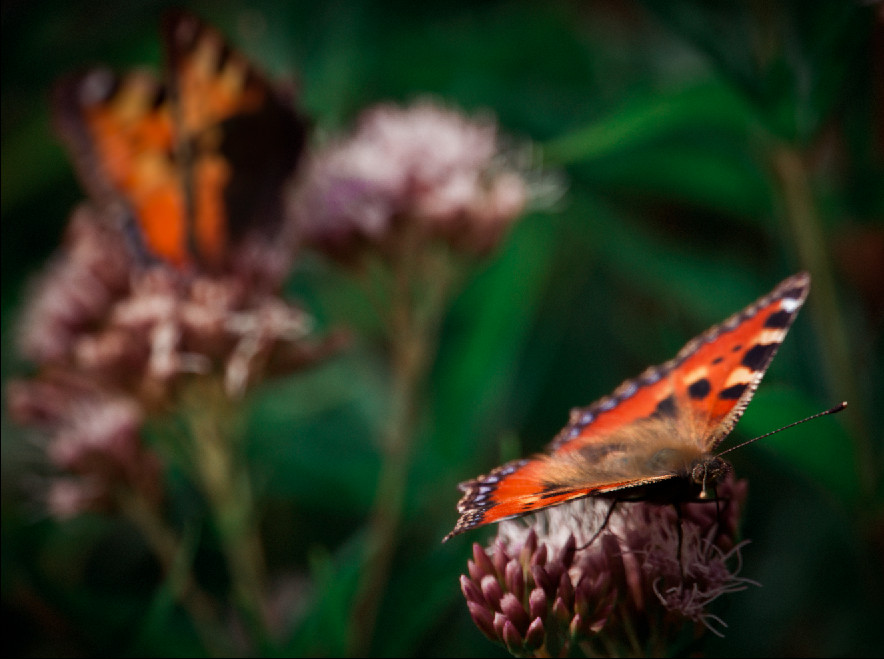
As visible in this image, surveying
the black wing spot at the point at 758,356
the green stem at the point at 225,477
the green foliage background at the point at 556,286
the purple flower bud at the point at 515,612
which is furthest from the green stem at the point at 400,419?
the black wing spot at the point at 758,356

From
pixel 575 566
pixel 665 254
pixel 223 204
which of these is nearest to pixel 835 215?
pixel 665 254

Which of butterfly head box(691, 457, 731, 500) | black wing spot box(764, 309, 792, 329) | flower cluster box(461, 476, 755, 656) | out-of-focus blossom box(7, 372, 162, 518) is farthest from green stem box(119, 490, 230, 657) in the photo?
black wing spot box(764, 309, 792, 329)

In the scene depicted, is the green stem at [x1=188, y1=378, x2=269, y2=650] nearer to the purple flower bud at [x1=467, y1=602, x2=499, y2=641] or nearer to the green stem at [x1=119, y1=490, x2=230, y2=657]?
the green stem at [x1=119, y1=490, x2=230, y2=657]

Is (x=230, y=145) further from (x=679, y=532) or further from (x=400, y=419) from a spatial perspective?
(x=679, y=532)

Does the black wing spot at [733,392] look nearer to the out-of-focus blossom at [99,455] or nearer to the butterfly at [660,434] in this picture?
the butterfly at [660,434]

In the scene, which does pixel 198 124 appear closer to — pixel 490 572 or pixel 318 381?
pixel 318 381
